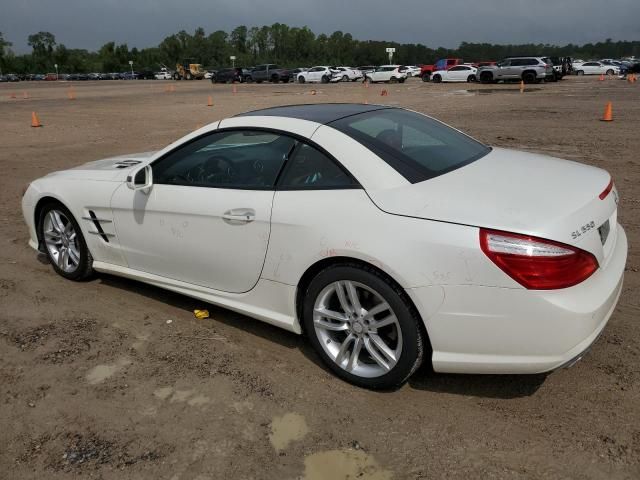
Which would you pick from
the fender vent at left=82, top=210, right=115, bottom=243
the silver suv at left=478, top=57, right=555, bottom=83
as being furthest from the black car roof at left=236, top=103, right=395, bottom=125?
the silver suv at left=478, top=57, right=555, bottom=83

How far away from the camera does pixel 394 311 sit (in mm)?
2793

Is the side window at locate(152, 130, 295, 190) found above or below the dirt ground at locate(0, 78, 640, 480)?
above

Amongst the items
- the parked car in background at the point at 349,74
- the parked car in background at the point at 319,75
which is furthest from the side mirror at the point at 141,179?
the parked car in background at the point at 349,74

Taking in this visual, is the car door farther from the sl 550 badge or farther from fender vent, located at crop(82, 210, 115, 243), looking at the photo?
the sl 550 badge

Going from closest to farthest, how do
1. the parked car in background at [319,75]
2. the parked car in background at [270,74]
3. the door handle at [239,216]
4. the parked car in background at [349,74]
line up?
the door handle at [239,216]
the parked car in background at [319,75]
the parked car in background at [270,74]
the parked car in background at [349,74]

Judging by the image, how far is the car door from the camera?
3.32 m

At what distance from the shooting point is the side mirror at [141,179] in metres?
3.81

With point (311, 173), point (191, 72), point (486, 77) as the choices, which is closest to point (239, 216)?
point (311, 173)

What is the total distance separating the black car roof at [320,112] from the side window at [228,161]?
0.19 metres

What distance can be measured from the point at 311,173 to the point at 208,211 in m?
0.75

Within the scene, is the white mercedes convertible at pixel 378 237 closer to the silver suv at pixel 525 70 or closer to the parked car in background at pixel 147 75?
the silver suv at pixel 525 70

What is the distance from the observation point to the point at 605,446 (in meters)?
2.54

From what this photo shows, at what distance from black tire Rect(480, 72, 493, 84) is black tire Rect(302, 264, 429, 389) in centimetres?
3842

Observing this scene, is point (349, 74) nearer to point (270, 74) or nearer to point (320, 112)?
point (270, 74)
